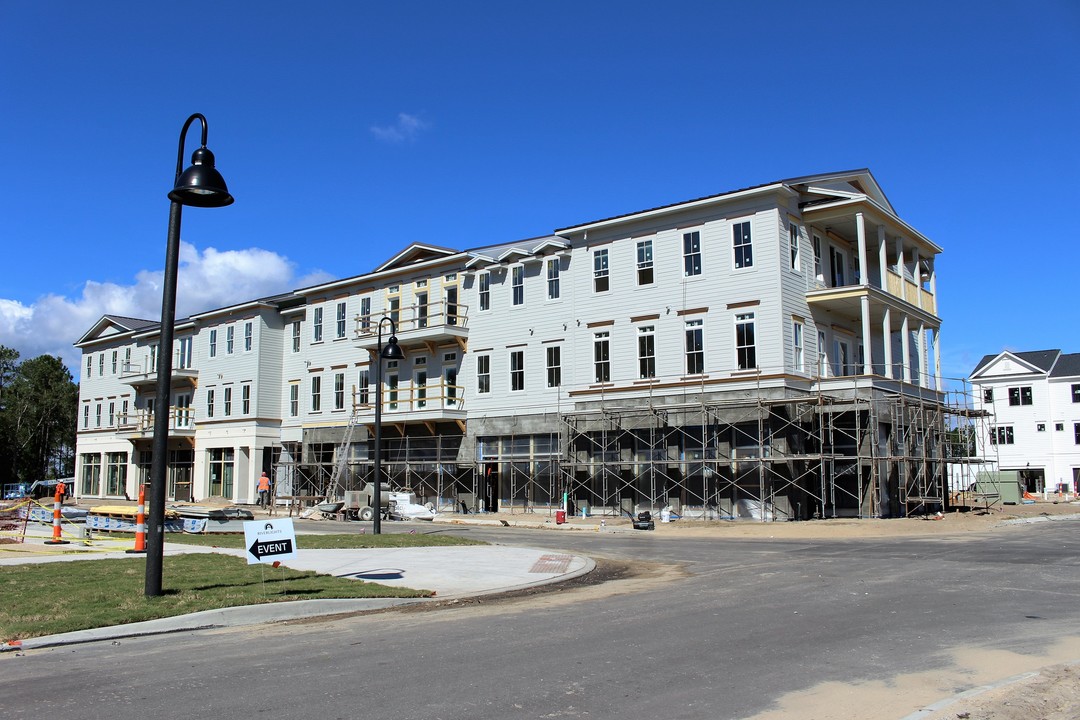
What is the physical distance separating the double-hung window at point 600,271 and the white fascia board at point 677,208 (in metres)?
1.05

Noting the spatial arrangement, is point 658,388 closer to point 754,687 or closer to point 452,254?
point 452,254

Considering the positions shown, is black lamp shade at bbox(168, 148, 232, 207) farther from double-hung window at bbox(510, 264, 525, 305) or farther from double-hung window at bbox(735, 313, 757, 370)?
double-hung window at bbox(510, 264, 525, 305)

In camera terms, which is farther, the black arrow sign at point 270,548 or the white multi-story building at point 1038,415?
the white multi-story building at point 1038,415

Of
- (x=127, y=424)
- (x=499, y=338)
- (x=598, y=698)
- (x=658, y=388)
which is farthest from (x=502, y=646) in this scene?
(x=127, y=424)

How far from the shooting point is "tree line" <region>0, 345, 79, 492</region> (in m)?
78.3

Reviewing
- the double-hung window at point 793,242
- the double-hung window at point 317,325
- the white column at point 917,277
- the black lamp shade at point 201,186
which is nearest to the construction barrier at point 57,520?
the black lamp shade at point 201,186

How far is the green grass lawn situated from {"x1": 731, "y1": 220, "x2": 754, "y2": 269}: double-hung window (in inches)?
806

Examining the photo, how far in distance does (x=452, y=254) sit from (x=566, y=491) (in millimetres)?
12478

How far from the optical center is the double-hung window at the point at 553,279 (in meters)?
36.7

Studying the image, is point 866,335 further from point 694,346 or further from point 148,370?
point 148,370

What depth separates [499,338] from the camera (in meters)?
38.4

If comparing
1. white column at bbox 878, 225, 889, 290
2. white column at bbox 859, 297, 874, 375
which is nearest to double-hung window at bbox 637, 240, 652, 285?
white column at bbox 859, 297, 874, 375

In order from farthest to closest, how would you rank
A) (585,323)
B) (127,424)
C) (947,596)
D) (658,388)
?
(127,424)
(585,323)
(658,388)
(947,596)

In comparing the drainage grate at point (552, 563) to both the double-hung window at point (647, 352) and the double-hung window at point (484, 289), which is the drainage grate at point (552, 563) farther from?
the double-hung window at point (484, 289)
